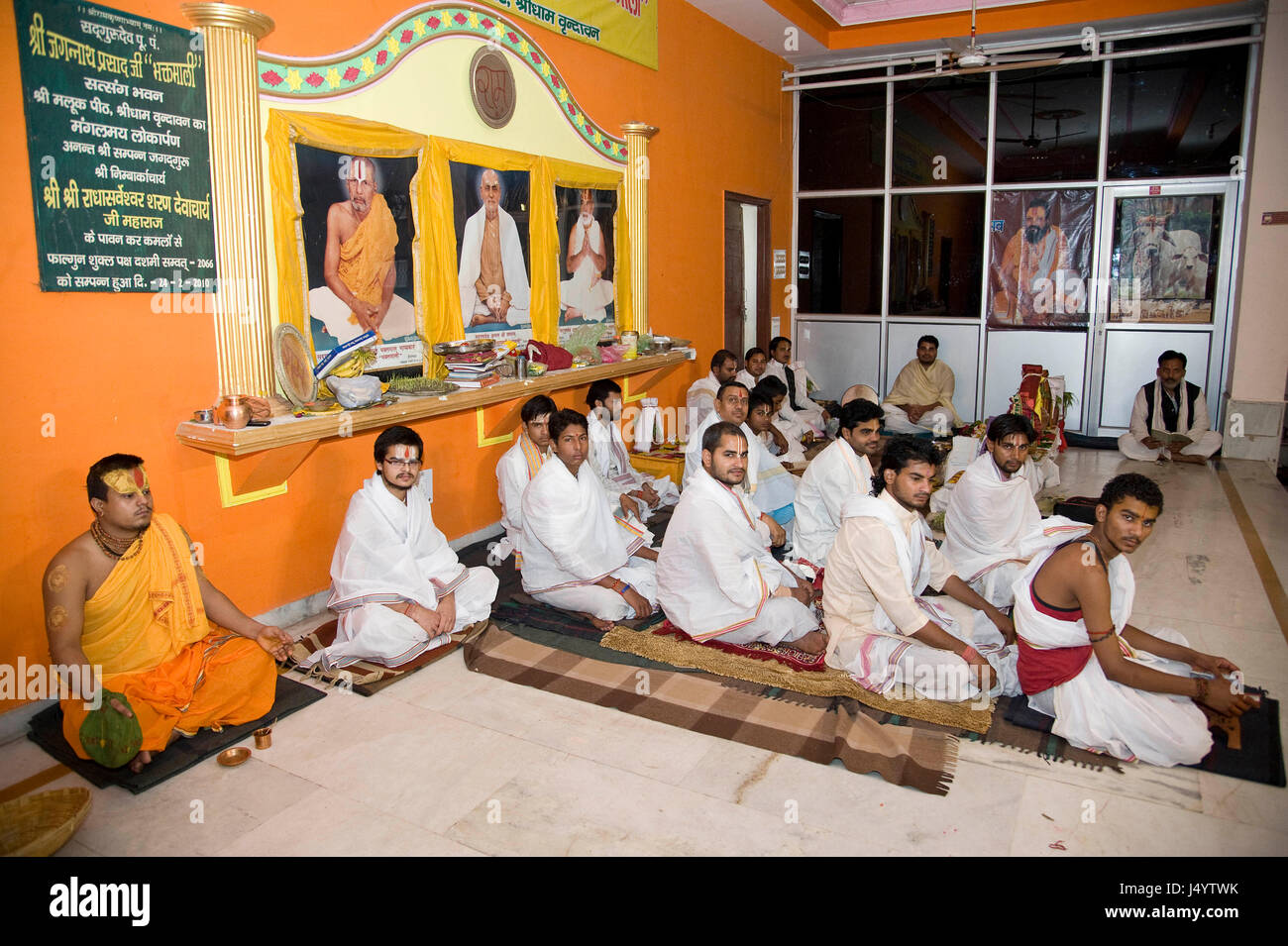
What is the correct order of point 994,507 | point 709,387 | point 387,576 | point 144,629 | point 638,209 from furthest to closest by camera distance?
1. point 709,387
2. point 638,209
3. point 994,507
4. point 387,576
5. point 144,629

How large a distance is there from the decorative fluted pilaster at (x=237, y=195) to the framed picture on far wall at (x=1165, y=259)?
921cm

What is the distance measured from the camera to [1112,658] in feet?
11.4

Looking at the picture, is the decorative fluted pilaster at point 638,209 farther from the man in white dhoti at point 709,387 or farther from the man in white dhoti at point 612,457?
the man in white dhoti at point 612,457

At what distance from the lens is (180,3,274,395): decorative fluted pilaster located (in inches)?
163

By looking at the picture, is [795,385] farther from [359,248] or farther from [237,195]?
[237,195]

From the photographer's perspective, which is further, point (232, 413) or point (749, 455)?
point (749, 455)

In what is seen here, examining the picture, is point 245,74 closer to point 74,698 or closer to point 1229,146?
point 74,698

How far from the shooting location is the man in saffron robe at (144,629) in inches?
139

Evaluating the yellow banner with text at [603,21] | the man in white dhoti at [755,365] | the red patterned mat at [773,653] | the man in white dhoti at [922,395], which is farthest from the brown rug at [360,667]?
the man in white dhoti at [922,395]

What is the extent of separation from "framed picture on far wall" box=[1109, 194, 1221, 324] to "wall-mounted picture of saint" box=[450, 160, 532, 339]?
23.5 feet

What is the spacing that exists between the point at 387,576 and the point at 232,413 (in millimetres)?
1076

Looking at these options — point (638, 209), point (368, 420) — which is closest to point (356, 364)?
point (368, 420)

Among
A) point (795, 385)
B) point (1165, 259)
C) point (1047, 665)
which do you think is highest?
point (1165, 259)

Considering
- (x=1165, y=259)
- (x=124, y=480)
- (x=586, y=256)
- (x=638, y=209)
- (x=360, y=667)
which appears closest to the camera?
(x=124, y=480)
